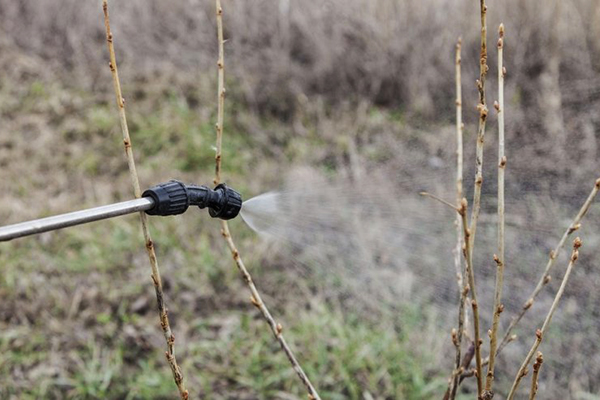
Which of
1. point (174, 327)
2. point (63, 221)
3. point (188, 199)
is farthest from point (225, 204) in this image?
Answer: point (174, 327)

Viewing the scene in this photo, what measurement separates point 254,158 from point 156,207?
2922 millimetres

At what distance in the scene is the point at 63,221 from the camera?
3.05 ft

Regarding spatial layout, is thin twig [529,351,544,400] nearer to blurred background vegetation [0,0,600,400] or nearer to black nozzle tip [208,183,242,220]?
black nozzle tip [208,183,242,220]

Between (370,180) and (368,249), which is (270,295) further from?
(370,180)

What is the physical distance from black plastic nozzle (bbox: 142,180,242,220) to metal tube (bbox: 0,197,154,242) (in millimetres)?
31

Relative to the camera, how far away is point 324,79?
448 cm

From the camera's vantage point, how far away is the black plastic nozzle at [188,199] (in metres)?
1.11

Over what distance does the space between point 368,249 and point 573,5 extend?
87.6 inches

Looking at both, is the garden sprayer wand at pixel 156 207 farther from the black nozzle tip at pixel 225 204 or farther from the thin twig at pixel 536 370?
the thin twig at pixel 536 370

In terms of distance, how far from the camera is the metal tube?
0.89m

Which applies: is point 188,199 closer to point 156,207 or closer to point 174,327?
point 156,207

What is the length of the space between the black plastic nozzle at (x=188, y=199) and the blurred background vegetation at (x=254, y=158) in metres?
1.29

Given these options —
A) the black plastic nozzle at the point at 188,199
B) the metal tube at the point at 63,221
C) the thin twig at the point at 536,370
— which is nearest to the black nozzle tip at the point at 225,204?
the black plastic nozzle at the point at 188,199

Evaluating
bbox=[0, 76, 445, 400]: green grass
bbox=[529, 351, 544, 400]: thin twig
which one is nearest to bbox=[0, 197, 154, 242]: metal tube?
bbox=[529, 351, 544, 400]: thin twig
